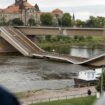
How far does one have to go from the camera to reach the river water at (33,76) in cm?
3489

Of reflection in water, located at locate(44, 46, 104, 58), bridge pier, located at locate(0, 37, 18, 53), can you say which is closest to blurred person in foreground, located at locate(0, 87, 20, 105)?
reflection in water, located at locate(44, 46, 104, 58)

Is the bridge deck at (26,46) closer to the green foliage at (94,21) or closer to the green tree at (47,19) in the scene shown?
the green tree at (47,19)

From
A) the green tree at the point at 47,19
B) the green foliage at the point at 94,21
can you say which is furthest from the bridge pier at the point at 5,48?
the green tree at the point at 47,19

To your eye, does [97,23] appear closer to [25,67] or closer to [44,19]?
[44,19]

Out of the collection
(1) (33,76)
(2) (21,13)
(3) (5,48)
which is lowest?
(3) (5,48)

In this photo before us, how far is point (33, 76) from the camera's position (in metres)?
41.3

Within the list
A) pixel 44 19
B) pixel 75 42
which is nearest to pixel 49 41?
pixel 75 42

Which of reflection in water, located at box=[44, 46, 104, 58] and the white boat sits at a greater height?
the white boat

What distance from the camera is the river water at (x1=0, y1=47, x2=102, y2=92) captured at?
3489 cm

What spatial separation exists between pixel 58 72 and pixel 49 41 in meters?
57.4

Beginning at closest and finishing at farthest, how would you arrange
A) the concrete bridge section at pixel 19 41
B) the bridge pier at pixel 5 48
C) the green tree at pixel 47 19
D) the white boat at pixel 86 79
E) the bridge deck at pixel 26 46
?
the white boat at pixel 86 79 → the bridge deck at pixel 26 46 → the concrete bridge section at pixel 19 41 → the bridge pier at pixel 5 48 → the green tree at pixel 47 19

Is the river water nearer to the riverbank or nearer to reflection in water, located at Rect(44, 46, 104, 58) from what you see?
the riverbank

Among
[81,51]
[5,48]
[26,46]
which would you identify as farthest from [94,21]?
[26,46]

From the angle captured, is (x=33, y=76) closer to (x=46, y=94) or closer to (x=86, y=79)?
(x=86, y=79)
